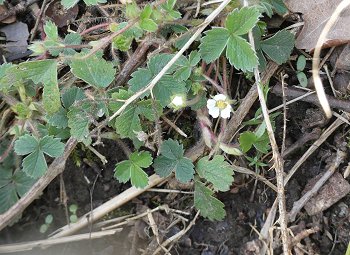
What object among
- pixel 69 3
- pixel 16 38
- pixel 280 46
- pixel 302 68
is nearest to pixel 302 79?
pixel 302 68

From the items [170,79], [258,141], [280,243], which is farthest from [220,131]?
[280,243]

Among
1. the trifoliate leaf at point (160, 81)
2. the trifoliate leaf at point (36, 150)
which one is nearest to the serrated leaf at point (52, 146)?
the trifoliate leaf at point (36, 150)

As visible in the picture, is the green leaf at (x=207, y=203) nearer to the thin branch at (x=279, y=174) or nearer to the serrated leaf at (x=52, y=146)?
the thin branch at (x=279, y=174)

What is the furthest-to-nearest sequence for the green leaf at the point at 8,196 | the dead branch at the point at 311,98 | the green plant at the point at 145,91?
the green leaf at the point at 8,196 → the dead branch at the point at 311,98 → the green plant at the point at 145,91

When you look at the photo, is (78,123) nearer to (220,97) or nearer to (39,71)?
(39,71)

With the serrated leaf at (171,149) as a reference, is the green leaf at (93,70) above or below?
above

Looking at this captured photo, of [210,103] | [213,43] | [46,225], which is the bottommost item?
[46,225]
